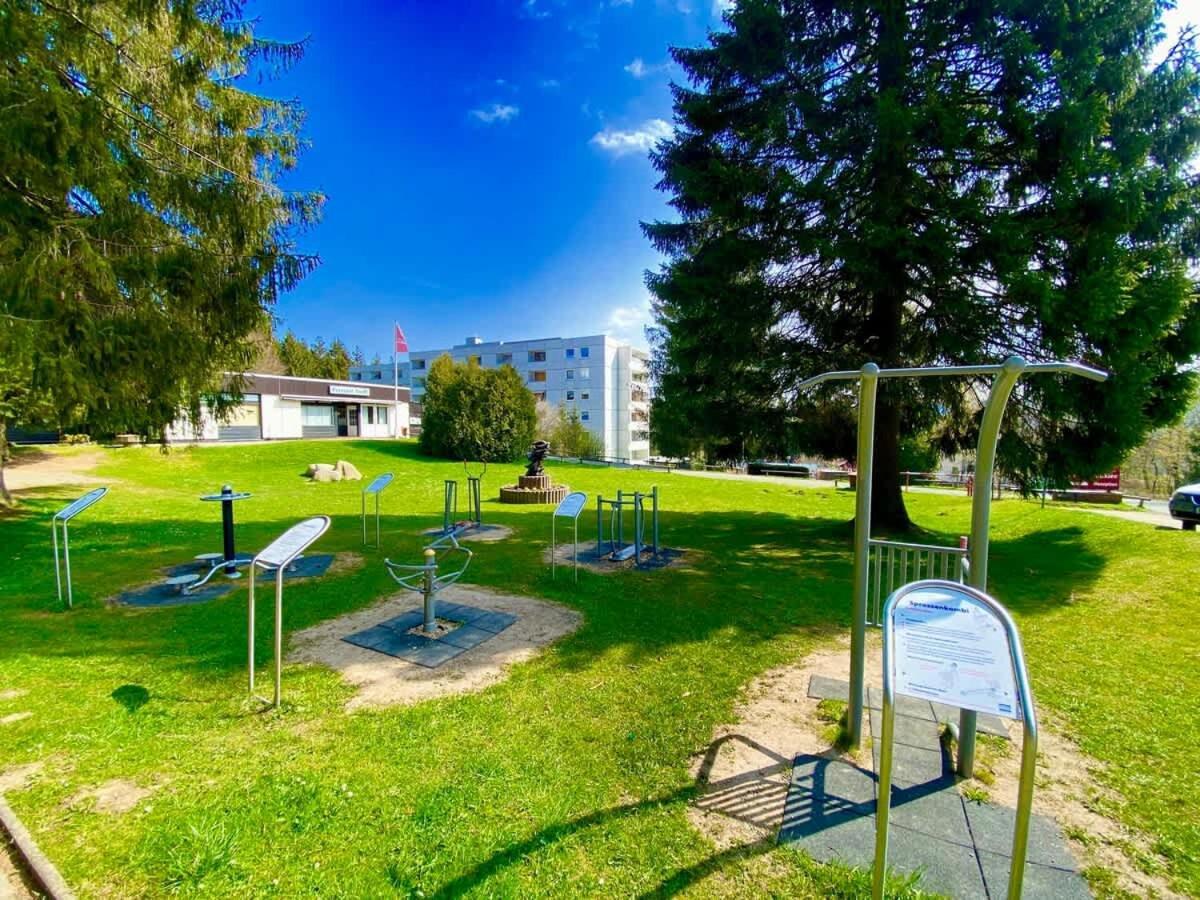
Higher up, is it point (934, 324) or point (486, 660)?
point (934, 324)

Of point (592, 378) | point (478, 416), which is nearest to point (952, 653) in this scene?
point (478, 416)

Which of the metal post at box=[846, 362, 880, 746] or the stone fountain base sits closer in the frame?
the metal post at box=[846, 362, 880, 746]

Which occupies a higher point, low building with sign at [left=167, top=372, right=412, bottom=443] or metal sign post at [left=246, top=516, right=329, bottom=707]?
low building with sign at [left=167, top=372, right=412, bottom=443]

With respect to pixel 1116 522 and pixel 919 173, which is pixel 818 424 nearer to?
pixel 919 173

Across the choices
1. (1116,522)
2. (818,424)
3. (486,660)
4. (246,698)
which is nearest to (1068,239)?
(818,424)

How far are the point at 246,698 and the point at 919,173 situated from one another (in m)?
9.94

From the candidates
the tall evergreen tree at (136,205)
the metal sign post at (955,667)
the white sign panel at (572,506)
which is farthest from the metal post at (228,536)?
the metal sign post at (955,667)

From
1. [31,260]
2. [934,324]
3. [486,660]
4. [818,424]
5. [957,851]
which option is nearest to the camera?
[957,851]

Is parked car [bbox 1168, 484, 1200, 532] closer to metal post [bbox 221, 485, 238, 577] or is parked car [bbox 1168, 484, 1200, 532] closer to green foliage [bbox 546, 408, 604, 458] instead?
metal post [bbox 221, 485, 238, 577]

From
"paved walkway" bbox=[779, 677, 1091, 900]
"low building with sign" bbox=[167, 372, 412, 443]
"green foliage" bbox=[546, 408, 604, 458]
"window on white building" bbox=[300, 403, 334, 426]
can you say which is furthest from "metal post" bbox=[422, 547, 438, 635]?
"window on white building" bbox=[300, 403, 334, 426]

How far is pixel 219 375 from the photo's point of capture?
307 inches

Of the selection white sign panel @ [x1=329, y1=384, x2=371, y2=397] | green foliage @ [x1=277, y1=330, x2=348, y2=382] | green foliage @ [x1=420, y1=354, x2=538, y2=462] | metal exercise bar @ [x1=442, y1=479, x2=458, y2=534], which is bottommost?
metal exercise bar @ [x1=442, y1=479, x2=458, y2=534]

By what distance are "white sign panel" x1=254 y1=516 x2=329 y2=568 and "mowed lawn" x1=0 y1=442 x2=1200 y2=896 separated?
104 centimetres

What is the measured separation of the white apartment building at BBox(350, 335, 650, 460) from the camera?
169ft
